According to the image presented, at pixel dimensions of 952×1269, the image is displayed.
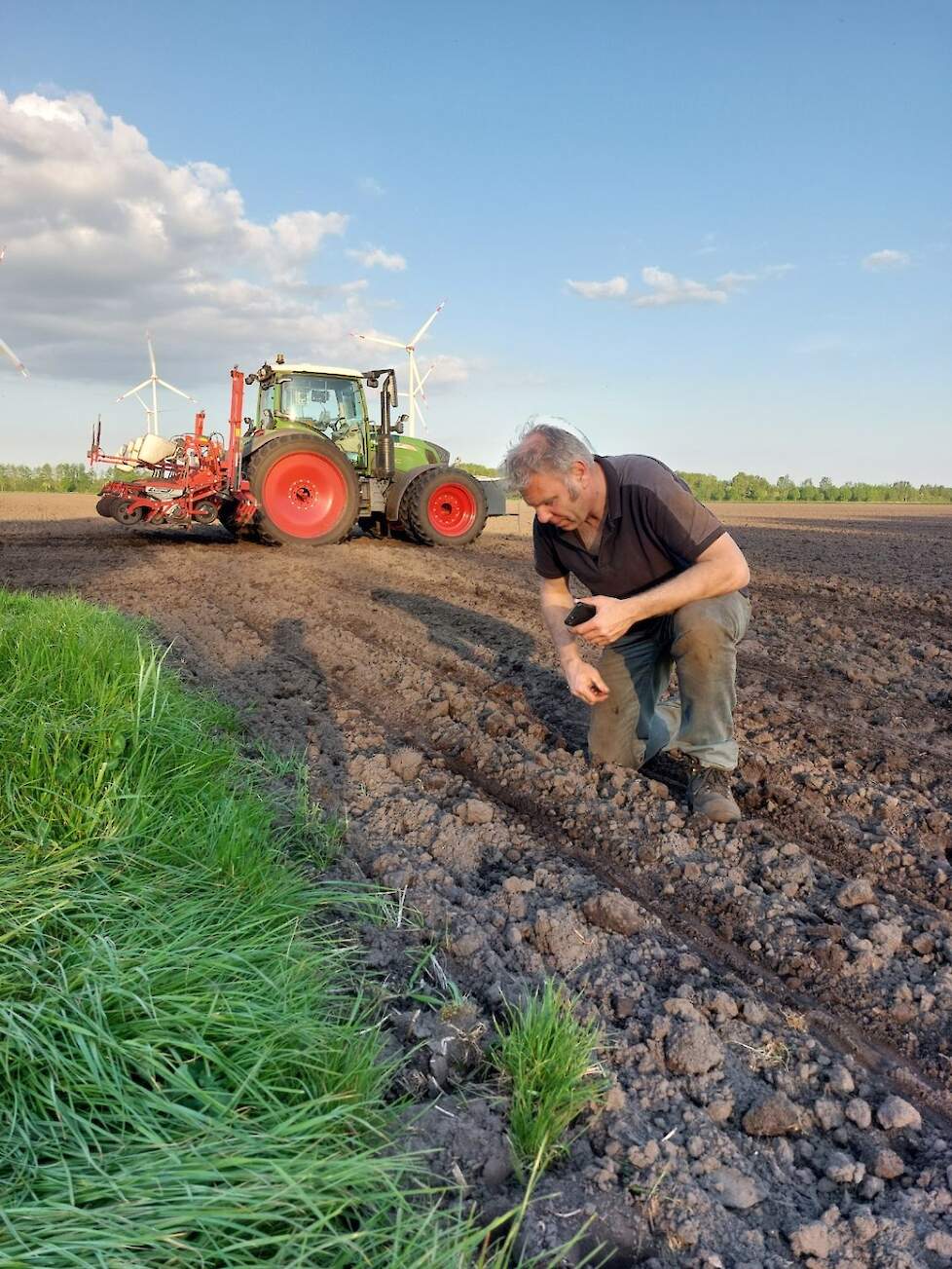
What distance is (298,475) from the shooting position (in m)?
10.2

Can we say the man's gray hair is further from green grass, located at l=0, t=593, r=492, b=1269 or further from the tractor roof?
the tractor roof

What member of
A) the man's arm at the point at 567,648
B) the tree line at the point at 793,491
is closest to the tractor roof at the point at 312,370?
the man's arm at the point at 567,648

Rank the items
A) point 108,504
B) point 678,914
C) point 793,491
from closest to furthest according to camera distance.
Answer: point 678,914 < point 108,504 < point 793,491

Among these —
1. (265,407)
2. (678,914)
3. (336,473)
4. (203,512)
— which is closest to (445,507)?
(336,473)

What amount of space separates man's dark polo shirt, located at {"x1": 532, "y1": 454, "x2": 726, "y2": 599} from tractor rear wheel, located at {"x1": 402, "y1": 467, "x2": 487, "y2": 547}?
7.57 metres

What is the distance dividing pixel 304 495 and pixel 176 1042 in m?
9.08

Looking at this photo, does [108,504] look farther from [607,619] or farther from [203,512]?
[607,619]

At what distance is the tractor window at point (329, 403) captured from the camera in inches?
428

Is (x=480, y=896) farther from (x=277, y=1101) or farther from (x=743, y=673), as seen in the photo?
(x=743, y=673)

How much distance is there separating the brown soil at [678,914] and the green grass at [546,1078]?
0.05 meters

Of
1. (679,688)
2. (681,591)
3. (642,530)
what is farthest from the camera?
(679,688)

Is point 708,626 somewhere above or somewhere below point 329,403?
below

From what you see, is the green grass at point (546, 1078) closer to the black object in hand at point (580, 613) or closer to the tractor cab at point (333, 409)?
the black object in hand at point (580, 613)

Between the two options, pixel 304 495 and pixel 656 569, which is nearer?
pixel 656 569
